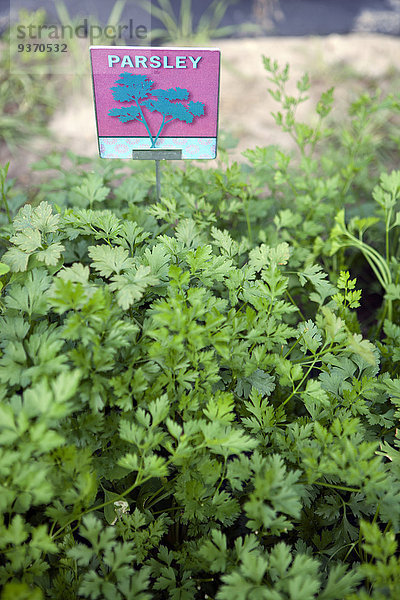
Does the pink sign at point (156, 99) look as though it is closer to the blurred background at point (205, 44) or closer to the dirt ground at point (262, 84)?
the blurred background at point (205, 44)

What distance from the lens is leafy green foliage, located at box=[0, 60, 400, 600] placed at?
2.75 ft

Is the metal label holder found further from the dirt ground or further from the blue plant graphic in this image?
the dirt ground

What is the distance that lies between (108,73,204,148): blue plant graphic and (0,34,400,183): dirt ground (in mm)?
1486

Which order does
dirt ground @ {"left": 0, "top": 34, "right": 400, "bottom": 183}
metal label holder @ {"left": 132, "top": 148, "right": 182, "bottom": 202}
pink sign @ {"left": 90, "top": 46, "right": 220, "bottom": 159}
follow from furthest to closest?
dirt ground @ {"left": 0, "top": 34, "right": 400, "bottom": 183}
metal label holder @ {"left": 132, "top": 148, "right": 182, "bottom": 202}
pink sign @ {"left": 90, "top": 46, "right": 220, "bottom": 159}

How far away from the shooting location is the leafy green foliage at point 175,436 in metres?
0.84

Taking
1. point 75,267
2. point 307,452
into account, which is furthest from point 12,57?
point 307,452

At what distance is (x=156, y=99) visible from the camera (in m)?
1.34

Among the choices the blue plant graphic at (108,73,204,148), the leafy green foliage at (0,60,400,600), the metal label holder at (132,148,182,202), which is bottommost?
the leafy green foliage at (0,60,400,600)

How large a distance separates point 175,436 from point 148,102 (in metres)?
0.96

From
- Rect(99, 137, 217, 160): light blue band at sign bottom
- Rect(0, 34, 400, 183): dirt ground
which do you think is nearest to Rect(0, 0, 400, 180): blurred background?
Rect(0, 34, 400, 183): dirt ground

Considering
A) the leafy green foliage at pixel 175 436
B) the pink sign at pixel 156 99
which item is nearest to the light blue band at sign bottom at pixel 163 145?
the pink sign at pixel 156 99

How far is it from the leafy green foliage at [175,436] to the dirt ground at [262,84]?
1.84 metres

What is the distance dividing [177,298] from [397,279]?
2.96 feet

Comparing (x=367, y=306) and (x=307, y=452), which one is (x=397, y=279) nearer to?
(x=367, y=306)
